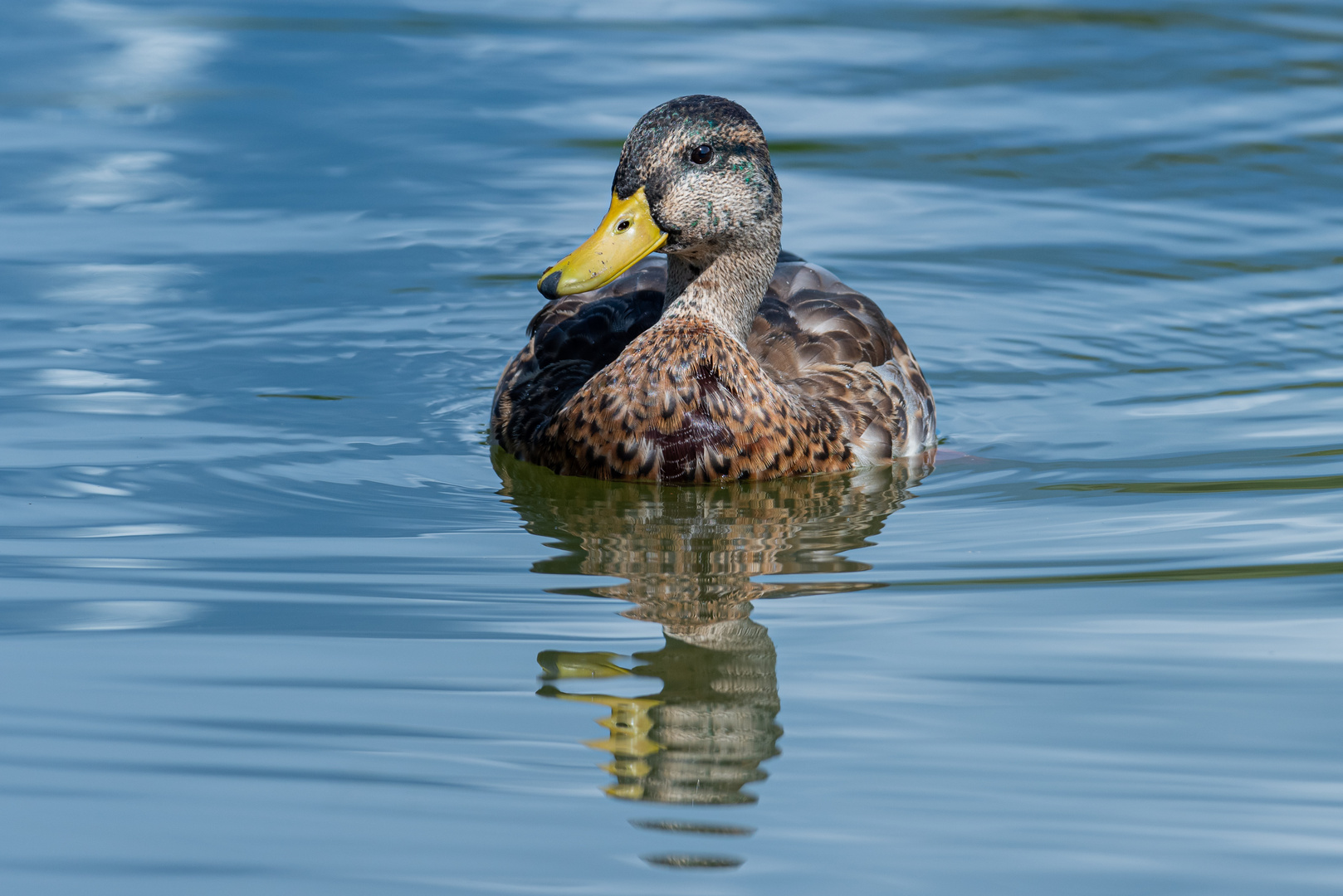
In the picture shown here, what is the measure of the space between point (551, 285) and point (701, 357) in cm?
70

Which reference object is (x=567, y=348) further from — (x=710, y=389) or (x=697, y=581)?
(x=697, y=581)

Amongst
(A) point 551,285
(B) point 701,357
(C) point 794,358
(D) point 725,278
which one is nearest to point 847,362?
(C) point 794,358

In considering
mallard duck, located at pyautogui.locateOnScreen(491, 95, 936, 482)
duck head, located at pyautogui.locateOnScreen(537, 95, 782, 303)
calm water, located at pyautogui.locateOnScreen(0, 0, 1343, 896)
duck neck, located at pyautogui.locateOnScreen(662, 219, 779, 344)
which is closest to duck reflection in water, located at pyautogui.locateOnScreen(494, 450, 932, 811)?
calm water, located at pyautogui.locateOnScreen(0, 0, 1343, 896)

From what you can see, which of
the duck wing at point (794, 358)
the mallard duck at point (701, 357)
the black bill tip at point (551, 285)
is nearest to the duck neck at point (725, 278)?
the mallard duck at point (701, 357)

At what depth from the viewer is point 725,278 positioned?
24.9ft

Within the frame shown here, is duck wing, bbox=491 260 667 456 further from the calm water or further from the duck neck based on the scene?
the duck neck

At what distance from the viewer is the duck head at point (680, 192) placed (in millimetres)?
7043

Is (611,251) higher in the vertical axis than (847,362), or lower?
higher

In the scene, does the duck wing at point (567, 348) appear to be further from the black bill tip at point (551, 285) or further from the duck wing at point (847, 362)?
the black bill tip at point (551, 285)

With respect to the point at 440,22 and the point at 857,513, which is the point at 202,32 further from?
the point at 857,513

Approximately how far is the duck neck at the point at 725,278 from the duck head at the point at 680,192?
0.10 feet

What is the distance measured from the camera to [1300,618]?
5812 millimetres

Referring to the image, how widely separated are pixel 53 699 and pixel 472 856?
4.87 ft

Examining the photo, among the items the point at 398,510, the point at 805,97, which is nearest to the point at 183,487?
the point at 398,510
